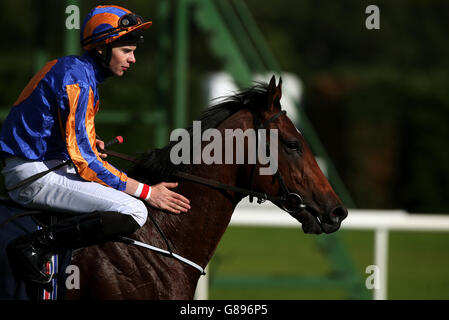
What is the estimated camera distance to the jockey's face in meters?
3.50

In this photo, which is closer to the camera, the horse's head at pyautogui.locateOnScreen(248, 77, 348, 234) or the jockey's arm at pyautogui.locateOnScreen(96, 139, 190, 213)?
the jockey's arm at pyautogui.locateOnScreen(96, 139, 190, 213)

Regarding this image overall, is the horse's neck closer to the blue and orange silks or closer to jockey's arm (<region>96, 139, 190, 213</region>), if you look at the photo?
jockey's arm (<region>96, 139, 190, 213</region>)

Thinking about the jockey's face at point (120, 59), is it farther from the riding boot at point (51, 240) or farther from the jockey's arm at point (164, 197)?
the riding boot at point (51, 240)

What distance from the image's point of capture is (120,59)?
11.5 ft

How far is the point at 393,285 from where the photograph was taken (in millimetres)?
8188

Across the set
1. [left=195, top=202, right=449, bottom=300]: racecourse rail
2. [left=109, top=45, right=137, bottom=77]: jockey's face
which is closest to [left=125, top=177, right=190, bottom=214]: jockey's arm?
[left=109, top=45, right=137, bottom=77]: jockey's face

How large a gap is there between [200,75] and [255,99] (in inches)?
502

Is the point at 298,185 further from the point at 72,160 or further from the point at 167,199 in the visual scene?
the point at 72,160

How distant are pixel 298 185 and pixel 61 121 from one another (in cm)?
119

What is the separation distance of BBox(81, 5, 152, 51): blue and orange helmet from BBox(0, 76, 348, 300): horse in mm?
586

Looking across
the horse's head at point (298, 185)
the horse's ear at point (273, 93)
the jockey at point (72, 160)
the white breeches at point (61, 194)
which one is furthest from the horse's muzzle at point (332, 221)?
the white breeches at point (61, 194)

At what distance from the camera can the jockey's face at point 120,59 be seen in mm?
3496
